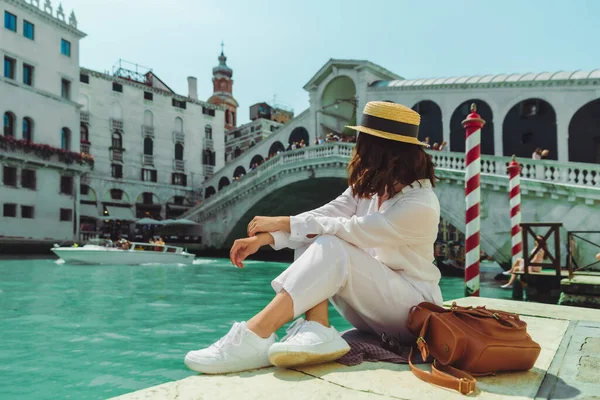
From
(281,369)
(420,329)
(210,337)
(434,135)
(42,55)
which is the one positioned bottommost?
(210,337)

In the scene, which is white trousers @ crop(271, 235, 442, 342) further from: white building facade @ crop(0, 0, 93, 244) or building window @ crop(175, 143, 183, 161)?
building window @ crop(175, 143, 183, 161)

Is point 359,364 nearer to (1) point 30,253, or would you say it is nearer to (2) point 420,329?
(2) point 420,329

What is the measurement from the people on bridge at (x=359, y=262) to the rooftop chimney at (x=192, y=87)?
2908 centimetres

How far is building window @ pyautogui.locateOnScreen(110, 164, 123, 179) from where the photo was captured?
80.8 feet

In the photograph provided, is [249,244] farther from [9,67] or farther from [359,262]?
[9,67]

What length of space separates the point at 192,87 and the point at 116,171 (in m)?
7.86

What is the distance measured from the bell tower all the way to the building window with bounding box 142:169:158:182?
14.1m

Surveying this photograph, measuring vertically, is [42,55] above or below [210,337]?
above

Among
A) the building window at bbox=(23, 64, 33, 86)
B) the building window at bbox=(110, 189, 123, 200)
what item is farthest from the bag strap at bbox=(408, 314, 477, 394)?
the building window at bbox=(110, 189, 123, 200)

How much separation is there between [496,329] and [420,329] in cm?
26

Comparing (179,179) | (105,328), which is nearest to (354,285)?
(105,328)

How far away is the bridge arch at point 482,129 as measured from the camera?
1527 cm

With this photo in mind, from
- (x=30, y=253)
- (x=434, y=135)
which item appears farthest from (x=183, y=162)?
(x=434, y=135)

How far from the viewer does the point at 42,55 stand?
1912 centimetres
